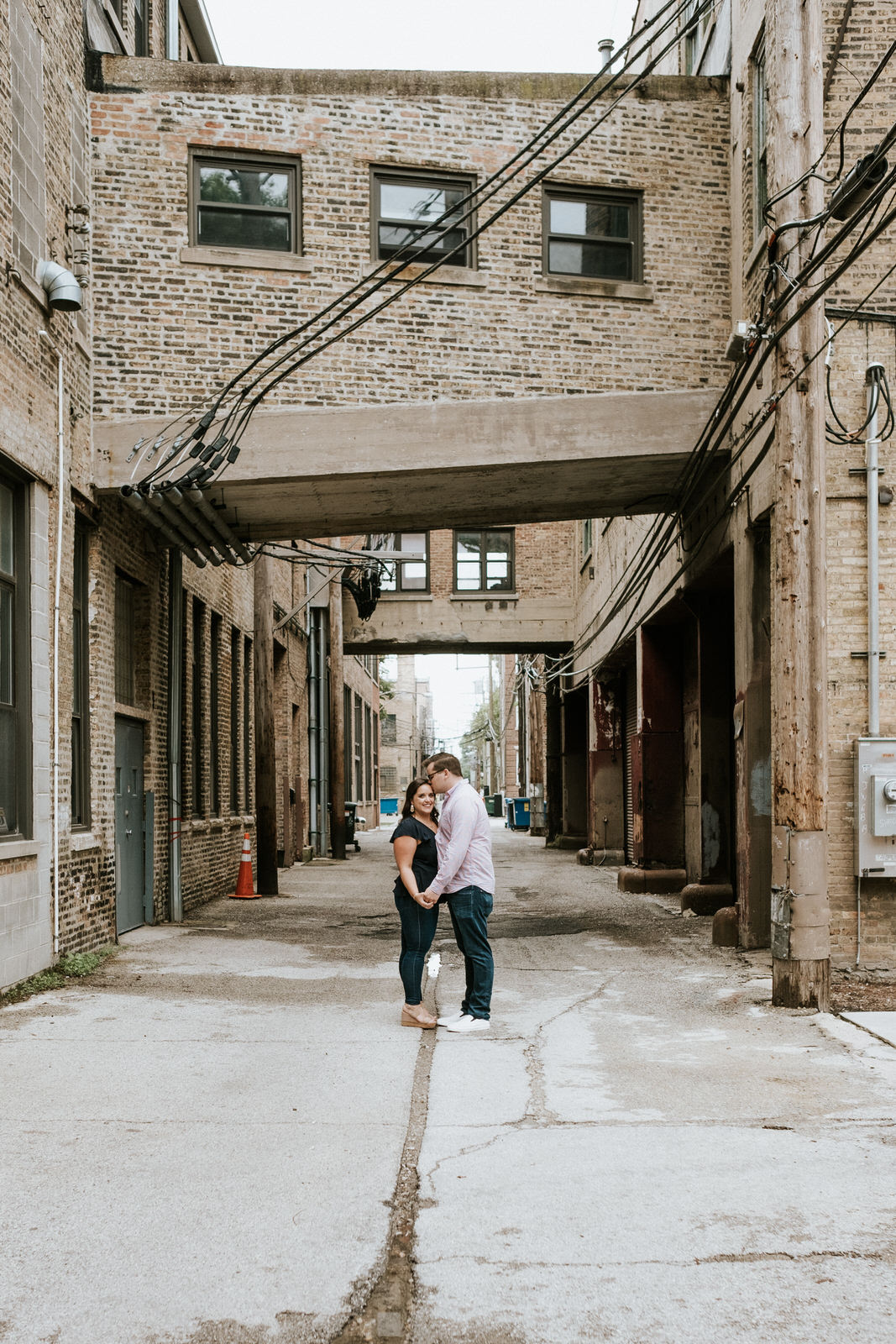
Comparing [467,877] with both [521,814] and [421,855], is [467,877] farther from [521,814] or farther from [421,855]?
[521,814]

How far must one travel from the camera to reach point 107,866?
11320mm

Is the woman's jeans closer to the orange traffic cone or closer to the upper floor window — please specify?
the orange traffic cone

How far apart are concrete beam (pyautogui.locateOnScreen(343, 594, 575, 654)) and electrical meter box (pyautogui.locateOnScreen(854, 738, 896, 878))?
725 inches

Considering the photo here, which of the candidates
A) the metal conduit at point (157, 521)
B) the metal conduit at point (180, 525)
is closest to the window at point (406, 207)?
the metal conduit at point (180, 525)

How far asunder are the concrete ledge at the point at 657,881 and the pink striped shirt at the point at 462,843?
10155mm

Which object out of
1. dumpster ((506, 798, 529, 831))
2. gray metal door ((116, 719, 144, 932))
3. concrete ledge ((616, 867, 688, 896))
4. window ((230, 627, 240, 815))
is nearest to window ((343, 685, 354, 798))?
dumpster ((506, 798, 529, 831))

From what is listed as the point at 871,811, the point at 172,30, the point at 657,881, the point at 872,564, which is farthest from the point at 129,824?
the point at 172,30

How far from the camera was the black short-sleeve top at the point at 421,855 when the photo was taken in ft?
25.0

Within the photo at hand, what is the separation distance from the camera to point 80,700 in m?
10.9

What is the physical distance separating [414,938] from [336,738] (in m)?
18.7

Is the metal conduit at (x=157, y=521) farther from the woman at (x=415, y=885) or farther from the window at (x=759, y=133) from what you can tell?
the window at (x=759, y=133)

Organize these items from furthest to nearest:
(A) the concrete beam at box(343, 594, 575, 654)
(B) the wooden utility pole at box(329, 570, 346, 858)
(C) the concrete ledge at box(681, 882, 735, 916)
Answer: (A) the concrete beam at box(343, 594, 575, 654), (B) the wooden utility pole at box(329, 570, 346, 858), (C) the concrete ledge at box(681, 882, 735, 916)

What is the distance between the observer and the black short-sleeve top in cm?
763

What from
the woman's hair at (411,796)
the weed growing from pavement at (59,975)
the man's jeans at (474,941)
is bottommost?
the weed growing from pavement at (59,975)
